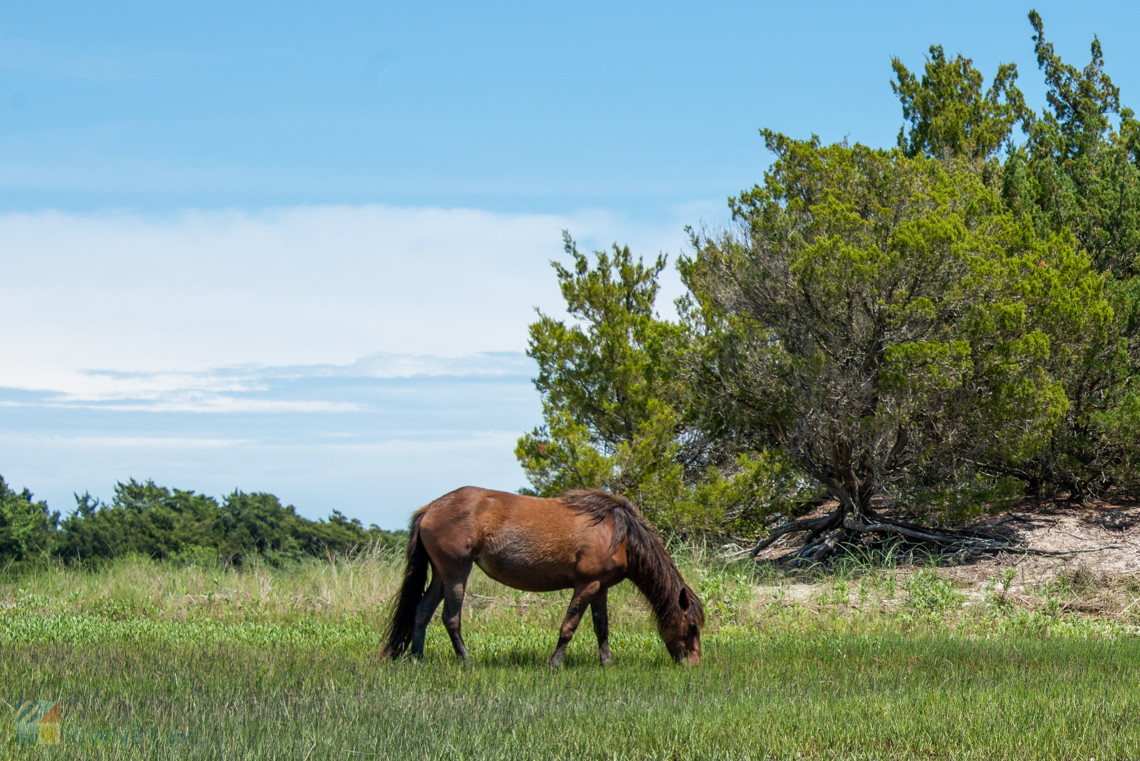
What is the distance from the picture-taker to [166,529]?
73.7 ft

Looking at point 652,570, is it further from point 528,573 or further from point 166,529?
point 166,529

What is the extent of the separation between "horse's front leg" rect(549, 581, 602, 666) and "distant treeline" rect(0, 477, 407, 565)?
10.8 metres

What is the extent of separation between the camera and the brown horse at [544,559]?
8469 millimetres

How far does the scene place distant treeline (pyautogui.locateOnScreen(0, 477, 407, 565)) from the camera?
21.0 m

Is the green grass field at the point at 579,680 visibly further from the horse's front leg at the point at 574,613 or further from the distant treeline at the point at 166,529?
the distant treeline at the point at 166,529

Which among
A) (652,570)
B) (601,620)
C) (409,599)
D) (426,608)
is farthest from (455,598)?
(652,570)

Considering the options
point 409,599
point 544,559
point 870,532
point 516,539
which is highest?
point 516,539

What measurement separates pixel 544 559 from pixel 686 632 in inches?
56.6

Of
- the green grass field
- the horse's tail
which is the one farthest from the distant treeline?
the horse's tail

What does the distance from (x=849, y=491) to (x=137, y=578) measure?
11976 millimetres

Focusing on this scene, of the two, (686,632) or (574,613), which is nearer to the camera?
(574,613)

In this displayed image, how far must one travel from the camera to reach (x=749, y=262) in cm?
1692

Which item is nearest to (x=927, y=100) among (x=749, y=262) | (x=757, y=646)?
(x=749, y=262)

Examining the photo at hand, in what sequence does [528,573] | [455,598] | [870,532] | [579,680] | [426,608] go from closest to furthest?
[579,680]
[455,598]
[528,573]
[426,608]
[870,532]
